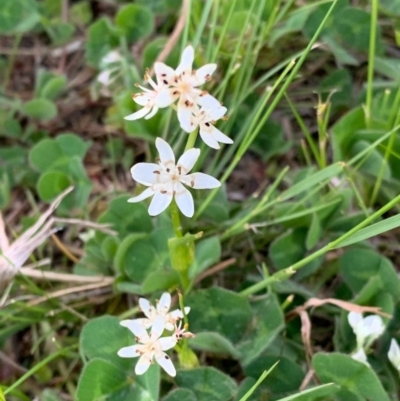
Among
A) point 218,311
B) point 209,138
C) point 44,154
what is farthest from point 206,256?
point 44,154

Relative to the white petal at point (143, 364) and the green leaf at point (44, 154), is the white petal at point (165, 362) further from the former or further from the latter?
the green leaf at point (44, 154)

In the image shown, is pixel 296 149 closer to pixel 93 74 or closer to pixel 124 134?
pixel 124 134

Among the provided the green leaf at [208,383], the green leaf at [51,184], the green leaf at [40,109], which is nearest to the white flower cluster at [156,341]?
the green leaf at [208,383]

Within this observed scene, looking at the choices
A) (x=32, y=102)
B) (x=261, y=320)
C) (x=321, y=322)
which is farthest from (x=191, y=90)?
(x=32, y=102)

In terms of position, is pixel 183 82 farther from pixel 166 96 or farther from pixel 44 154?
pixel 44 154

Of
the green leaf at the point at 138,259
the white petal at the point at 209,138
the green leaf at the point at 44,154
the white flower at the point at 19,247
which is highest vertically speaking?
the white petal at the point at 209,138

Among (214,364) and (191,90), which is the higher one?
(191,90)
